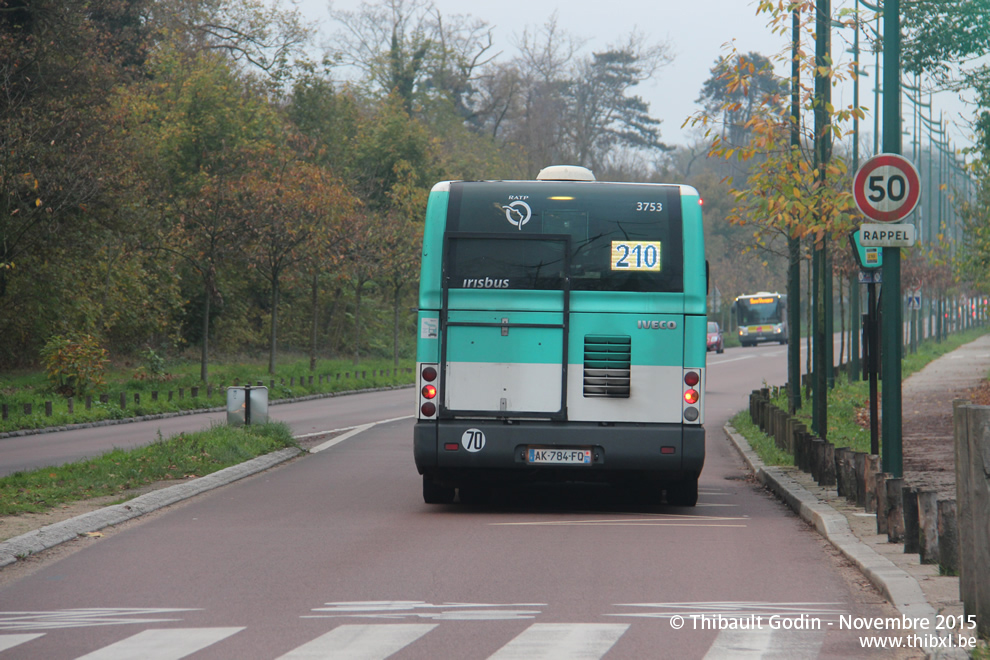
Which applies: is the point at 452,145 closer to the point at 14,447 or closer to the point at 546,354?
the point at 14,447

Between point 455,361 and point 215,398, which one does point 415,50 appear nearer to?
point 215,398

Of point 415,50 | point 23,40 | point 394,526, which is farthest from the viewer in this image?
point 415,50

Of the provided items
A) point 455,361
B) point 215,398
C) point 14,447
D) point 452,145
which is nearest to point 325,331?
point 452,145

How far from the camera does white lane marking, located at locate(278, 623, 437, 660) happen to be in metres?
6.08

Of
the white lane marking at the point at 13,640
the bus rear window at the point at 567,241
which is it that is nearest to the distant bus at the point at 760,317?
the bus rear window at the point at 567,241

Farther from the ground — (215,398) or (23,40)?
(23,40)

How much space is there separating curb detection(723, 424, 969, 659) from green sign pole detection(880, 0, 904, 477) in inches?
30.1

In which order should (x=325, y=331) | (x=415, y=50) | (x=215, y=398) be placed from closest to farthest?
1. (x=215, y=398)
2. (x=325, y=331)
3. (x=415, y=50)

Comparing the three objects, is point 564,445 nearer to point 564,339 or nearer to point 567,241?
point 564,339

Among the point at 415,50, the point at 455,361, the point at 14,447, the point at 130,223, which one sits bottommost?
the point at 14,447

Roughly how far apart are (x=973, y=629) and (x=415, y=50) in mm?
62983

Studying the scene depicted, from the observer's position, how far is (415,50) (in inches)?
2633

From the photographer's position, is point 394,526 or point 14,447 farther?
point 14,447

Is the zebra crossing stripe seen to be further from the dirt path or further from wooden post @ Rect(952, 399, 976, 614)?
the dirt path
